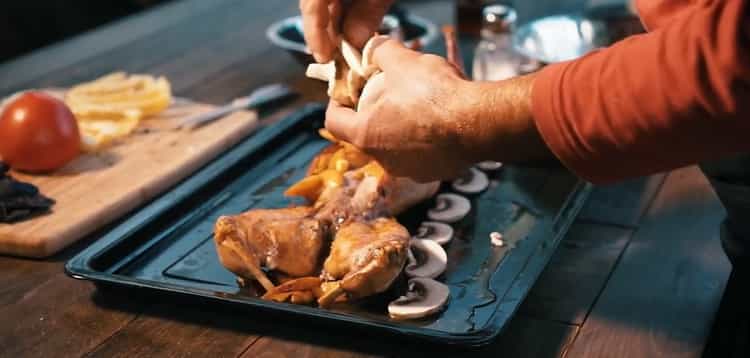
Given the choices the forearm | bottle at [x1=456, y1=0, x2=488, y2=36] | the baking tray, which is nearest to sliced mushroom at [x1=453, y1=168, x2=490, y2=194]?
the baking tray

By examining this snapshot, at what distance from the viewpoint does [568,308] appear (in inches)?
55.6

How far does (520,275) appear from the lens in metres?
1.42

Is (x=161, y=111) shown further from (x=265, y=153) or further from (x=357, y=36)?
(x=357, y=36)

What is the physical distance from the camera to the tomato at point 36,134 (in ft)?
6.21

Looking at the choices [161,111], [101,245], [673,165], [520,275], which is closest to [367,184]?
[520,275]

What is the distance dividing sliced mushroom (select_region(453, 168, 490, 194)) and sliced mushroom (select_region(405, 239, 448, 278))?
0.78 ft

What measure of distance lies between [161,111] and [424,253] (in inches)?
37.7

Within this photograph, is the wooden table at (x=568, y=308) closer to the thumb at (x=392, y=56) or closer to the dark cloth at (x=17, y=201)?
the dark cloth at (x=17, y=201)

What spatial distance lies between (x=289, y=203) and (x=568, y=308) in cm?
54

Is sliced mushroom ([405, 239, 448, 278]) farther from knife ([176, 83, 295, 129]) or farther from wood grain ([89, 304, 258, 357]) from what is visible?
knife ([176, 83, 295, 129])

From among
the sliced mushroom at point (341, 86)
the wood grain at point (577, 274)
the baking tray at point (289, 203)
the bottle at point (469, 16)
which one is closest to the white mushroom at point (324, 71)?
the sliced mushroom at point (341, 86)

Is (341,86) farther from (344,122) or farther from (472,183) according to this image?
(472,183)

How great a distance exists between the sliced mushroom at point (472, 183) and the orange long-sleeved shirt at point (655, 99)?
0.57 meters

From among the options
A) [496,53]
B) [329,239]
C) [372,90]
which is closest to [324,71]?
[372,90]
